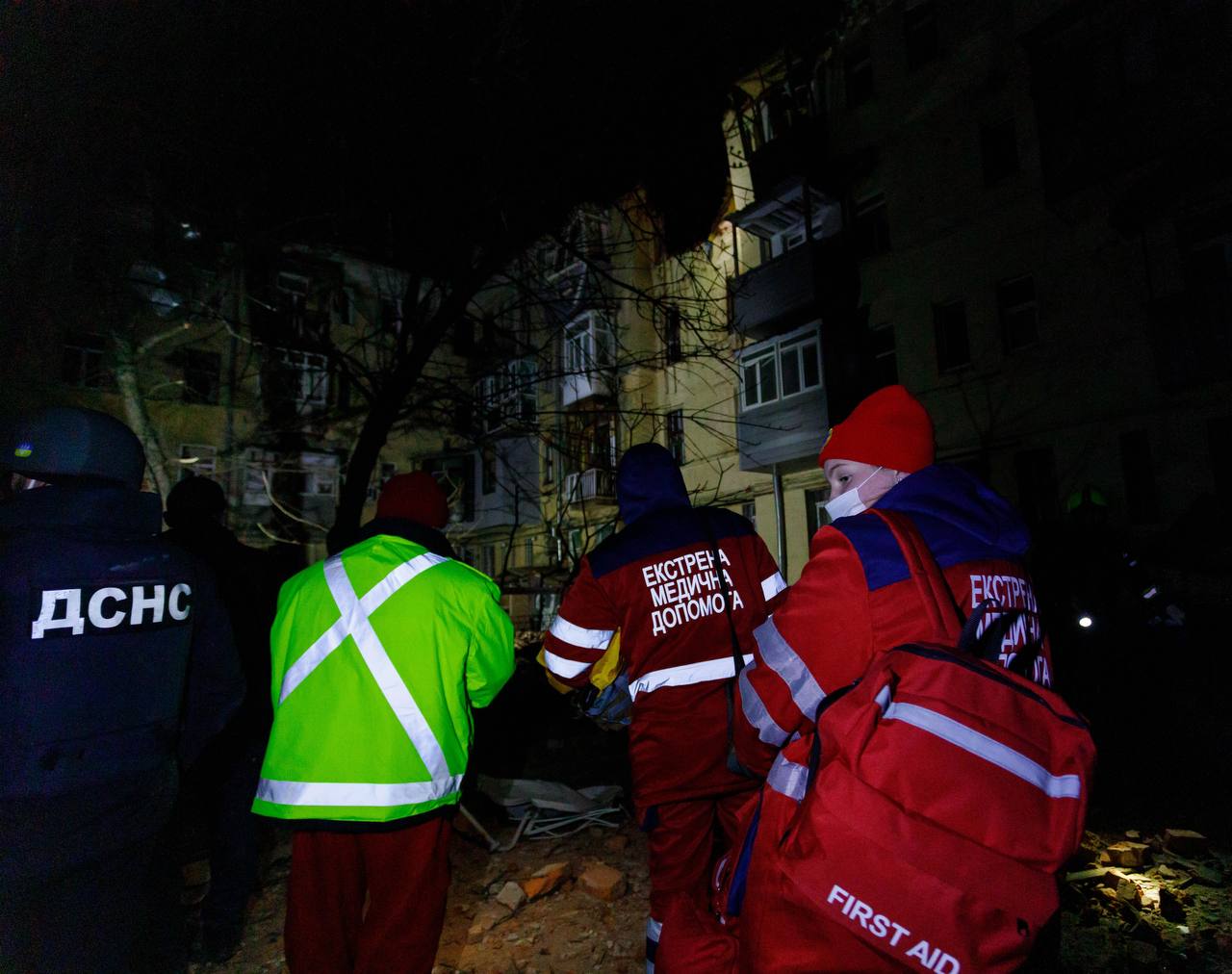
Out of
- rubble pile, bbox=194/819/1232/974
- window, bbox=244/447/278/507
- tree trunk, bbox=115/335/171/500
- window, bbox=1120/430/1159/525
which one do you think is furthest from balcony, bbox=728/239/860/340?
window, bbox=244/447/278/507

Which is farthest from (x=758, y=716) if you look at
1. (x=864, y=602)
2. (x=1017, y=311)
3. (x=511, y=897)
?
(x=1017, y=311)

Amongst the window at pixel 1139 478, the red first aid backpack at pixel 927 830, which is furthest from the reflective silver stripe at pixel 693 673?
the window at pixel 1139 478

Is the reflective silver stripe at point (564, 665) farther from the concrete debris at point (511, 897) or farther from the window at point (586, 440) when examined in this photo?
the window at point (586, 440)

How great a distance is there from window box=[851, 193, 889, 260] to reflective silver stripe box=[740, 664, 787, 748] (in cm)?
1562

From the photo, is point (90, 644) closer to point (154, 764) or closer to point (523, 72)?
point (154, 764)

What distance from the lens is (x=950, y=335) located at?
45.0 feet

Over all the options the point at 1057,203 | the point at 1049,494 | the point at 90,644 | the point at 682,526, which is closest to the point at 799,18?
the point at 682,526

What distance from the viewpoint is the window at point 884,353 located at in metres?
14.5

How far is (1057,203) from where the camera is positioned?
11797 millimetres

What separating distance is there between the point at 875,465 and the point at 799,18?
525cm

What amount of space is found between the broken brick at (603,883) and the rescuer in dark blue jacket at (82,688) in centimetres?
238

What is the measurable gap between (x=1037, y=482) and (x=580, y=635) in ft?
40.6

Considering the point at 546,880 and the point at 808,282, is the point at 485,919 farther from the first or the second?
the point at 808,282

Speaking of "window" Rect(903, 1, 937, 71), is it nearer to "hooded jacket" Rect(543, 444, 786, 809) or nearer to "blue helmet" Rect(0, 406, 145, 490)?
"hooded jacket" Rect(543, 444, 786, 809)
